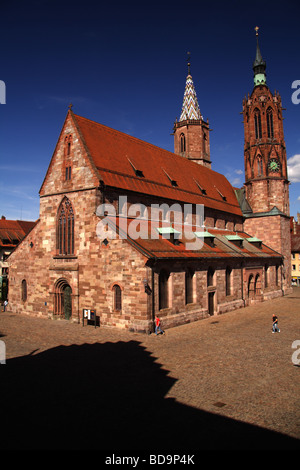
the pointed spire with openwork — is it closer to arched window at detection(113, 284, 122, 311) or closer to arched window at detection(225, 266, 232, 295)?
arched window at detection(225, 266, 232, 295)

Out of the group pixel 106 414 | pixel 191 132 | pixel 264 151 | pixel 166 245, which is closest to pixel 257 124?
pixel 264 151

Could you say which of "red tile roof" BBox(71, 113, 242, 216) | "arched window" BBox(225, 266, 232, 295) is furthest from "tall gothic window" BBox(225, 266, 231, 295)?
"red tile roof" BBox(71, 113, 242, 216)

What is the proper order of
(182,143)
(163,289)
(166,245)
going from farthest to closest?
(182,143)
(166,245)
(163,289)

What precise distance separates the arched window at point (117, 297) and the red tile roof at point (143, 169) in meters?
7.74

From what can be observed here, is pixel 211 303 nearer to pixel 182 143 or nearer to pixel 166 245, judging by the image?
pixel 166 245

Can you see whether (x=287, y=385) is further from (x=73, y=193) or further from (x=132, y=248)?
(x=73, y=193)

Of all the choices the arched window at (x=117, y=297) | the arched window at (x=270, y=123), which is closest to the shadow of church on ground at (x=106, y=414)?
the arched window at (x=117, y=297)

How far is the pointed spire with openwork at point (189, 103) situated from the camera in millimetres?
52406

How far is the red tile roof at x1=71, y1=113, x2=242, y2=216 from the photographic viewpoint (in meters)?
27.7

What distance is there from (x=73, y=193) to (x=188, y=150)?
28481 mm

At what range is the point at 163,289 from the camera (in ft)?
78.3

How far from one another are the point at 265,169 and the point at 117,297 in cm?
3246

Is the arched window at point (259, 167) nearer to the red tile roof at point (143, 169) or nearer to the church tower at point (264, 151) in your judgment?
the church tower at point (264, 151)

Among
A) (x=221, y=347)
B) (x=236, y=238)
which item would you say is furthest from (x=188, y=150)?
(x=221, y=347)
